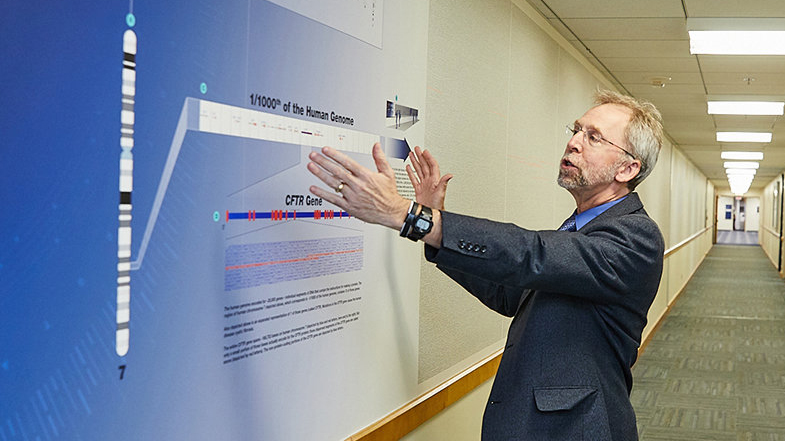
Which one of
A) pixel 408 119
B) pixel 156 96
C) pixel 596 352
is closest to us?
pixel 156 96

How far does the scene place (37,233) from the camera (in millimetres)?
987

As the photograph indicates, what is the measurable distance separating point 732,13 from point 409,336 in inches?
91.9

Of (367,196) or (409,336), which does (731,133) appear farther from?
(367,196)

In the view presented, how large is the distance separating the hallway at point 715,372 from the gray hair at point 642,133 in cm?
330

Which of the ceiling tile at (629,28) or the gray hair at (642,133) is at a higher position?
the ceiling tile at (629,28)

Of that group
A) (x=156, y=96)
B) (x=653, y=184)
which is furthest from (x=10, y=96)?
(x=653, y=184)

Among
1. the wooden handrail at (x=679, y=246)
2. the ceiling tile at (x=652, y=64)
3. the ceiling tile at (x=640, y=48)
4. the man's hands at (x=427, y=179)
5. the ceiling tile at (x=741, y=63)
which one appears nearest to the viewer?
the man's hands at (x=427, y=179)

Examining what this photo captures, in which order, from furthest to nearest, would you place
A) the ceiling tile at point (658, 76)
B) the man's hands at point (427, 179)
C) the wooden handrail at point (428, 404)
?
1. the ceiling tile at point (658, 76)
2. the wooden handrail at point (428, 404)
3. the man's hands at point (427, 179)

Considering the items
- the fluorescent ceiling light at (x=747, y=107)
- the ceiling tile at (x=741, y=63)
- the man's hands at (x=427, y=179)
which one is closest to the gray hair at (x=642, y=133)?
the man's hands at (x=427, y=179)

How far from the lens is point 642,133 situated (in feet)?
5.90

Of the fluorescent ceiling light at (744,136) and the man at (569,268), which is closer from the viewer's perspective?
the man at (569,268)

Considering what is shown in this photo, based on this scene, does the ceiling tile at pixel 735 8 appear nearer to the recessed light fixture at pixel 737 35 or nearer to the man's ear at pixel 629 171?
the recessed light fixture at pixel 737 35

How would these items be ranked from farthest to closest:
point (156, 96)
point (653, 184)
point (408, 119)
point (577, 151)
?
point (653, 184) → point (408, 119) → point (577, 151) → point (156, 96)

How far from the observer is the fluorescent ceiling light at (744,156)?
10.8 metres
